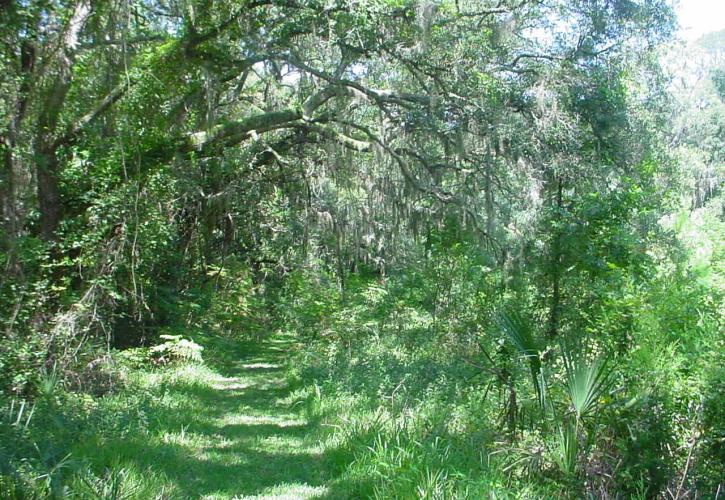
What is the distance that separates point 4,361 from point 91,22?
4.14 meters

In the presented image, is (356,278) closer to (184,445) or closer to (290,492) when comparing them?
(184,445)

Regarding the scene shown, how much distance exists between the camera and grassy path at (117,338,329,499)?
19.0ft

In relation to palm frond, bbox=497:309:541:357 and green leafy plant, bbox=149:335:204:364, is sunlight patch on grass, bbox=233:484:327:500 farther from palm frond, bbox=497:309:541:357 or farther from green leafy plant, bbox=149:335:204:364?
green leafy plant, bbox=149:335:204:364

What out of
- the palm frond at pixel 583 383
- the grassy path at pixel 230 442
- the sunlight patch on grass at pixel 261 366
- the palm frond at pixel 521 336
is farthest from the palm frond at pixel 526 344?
the sunlight patch on grass at pixel 261 366

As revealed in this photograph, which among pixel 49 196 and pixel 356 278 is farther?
pixel 356 278

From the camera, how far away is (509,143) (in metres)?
10.9

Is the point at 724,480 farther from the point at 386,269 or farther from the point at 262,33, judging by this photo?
the point at 386,269

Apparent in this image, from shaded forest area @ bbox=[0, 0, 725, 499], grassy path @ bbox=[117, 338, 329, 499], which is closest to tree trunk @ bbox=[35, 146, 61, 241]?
shaded forest area @ bbox=[0, 0, 725, 499]

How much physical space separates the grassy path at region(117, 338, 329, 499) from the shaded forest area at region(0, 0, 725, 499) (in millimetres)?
51

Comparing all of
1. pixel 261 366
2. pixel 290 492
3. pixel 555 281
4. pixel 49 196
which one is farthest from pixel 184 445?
pixel 261 366

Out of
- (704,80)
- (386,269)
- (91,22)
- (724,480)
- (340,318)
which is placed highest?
(704,80)

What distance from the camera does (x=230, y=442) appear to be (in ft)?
24.4

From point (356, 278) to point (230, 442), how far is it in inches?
372

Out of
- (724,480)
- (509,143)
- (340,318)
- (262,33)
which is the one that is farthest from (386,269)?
(724,480)
